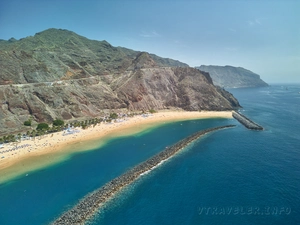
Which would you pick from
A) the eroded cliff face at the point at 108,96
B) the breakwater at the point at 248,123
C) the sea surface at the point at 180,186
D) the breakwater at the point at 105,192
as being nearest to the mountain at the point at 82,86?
the eroded cliff face at the point at 108,96

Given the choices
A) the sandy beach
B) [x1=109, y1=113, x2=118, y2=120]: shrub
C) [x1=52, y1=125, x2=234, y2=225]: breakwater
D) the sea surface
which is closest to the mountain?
[x1=109, y1=113, x2=118, y2=120]: shrub

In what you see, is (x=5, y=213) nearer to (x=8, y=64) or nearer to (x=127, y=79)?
(x=8, y=64)

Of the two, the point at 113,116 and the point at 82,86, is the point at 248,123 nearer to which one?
the point at 113,116

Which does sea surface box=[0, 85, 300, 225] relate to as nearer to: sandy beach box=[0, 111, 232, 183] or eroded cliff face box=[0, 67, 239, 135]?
sandy beach box=[0, 111, 232, 183]

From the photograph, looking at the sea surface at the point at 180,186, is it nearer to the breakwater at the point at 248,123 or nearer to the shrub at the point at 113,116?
the breakwater at the point at 248,123

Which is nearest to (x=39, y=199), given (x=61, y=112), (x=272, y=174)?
(x=272, y=174)

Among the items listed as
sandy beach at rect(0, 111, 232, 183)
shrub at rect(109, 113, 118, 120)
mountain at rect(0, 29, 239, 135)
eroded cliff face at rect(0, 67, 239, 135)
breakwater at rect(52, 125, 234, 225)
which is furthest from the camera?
shrub at rect(109, 113, 118, 120)
